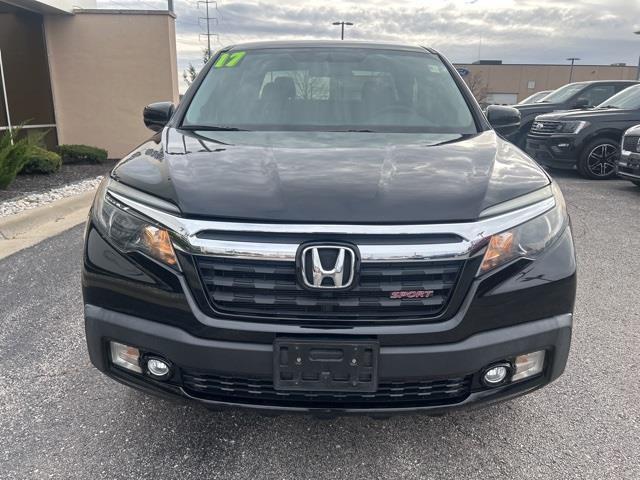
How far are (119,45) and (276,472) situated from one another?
38.7ft

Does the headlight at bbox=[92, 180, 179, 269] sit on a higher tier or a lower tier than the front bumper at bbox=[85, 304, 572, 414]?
higher

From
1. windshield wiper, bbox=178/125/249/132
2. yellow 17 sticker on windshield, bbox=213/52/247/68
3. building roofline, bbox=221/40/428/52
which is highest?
building roofline, bbox=221/40/428/52

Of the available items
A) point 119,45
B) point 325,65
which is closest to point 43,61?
point 119,45

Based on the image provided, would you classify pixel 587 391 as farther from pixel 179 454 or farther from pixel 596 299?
pixel 179 454

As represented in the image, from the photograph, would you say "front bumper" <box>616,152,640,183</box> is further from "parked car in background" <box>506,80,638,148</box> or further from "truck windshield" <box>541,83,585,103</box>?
"truck windshield" <box>541,83,585,103</box>

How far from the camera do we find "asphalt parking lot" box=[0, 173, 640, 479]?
2113 mm

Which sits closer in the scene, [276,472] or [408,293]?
[408,293]

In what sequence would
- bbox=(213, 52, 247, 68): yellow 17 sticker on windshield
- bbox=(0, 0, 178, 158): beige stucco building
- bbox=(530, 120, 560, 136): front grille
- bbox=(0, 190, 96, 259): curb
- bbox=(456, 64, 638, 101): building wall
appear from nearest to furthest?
bbox=(213, 52, 247, 68): yellow 17 sticker on windshield < bbox=(0, 190, 96, 259): curb < bbox=(530, 120, 560, 136): front grille < bbox=(0, 0, 178, 158): beige stucco building < bbox=(456, 64, 638, 101): building wall

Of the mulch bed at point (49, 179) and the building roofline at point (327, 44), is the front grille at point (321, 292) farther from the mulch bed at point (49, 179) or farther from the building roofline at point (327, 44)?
the mulch bed at point (49, 179)

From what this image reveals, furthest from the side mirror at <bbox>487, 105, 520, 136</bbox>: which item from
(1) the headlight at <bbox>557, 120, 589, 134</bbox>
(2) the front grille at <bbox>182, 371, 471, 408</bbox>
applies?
(1) the headlight at <bbox>557, 120, 589, 134</bbox>

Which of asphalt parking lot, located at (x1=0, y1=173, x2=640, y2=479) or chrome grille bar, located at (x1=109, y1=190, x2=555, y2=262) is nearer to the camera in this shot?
chrome grille bar, located at (x1=109, y1=190, x2=555, y2=262)

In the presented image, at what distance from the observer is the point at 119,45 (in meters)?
11.8

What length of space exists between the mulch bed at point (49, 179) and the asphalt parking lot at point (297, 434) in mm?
5043

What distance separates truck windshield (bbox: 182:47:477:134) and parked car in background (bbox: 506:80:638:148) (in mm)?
9259
